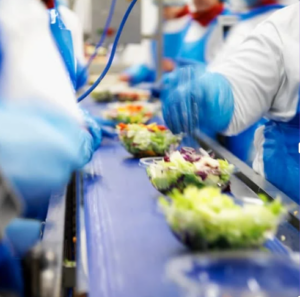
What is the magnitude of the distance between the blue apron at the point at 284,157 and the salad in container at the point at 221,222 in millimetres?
745

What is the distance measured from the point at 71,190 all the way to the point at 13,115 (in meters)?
1.09

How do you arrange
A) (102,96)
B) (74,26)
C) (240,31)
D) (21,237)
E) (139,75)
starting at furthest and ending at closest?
(139,75)
(102,96)
(74,26)
(240,31)
(21,237)

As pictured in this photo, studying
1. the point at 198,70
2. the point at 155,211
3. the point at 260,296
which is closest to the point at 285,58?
the point at 198,70

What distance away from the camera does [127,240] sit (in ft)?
3.54

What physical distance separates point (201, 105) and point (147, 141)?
34cm

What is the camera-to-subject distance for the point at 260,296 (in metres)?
0.71

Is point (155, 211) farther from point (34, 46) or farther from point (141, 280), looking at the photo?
point (34, 46)

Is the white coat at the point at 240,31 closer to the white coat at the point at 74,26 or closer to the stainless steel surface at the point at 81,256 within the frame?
the white coat at the point at 74,26

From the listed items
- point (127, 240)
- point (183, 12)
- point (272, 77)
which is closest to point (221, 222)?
point (127, 240)

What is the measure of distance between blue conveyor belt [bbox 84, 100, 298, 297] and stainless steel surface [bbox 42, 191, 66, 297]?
0.06 m

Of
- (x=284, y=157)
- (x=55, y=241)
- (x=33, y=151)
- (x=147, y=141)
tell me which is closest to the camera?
(x=33, y=151)

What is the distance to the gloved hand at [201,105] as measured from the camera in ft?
4.93

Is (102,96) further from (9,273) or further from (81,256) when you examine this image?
(9,273)

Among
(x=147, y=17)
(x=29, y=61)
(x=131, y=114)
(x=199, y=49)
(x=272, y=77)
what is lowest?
(x=147, y=17)
